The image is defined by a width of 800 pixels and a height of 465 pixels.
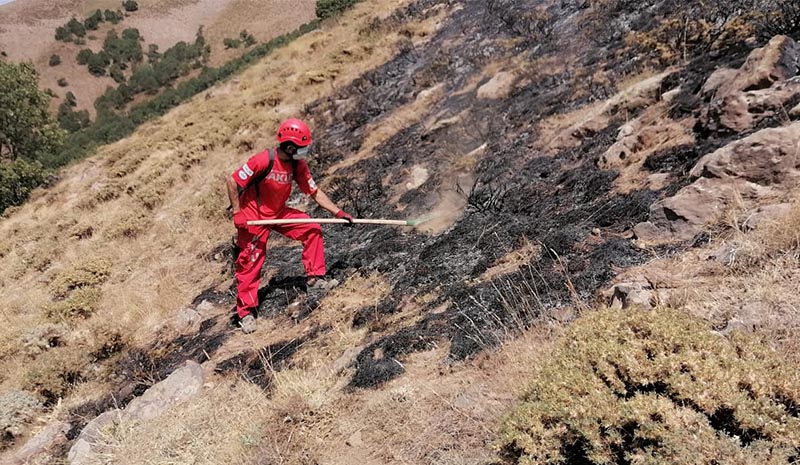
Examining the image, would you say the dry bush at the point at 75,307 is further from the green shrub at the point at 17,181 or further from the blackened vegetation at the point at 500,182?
the green shrub at the point at 17,181

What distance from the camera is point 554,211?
480 centimetres

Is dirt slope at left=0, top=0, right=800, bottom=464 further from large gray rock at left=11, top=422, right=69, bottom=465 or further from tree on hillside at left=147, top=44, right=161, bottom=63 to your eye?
tree on hillside at left=147, top=44, right=161, bottom=63

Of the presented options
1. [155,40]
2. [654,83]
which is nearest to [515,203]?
[654,83]

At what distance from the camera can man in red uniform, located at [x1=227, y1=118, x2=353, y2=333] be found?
4.73 m

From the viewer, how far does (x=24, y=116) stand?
20016 millimetres

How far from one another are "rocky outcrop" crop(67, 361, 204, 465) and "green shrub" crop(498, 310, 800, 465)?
118 inches

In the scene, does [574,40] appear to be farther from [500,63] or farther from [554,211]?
[554,211]

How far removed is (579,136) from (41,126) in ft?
74.0

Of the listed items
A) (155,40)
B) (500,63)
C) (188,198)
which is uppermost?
(155,40)

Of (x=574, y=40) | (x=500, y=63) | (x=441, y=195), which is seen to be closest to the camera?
(x=441, y=195)

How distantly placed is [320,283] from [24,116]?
2073 cm

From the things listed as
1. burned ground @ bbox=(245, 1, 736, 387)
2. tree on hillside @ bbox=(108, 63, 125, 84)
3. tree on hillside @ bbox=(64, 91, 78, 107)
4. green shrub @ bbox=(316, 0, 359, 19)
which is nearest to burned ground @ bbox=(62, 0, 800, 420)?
burned ground @ bbox=(245, 1, 736, 387)

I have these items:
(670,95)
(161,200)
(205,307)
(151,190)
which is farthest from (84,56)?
(670,95)

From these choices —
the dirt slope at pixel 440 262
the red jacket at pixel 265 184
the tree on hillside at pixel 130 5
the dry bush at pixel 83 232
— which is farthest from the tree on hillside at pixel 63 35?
the red jacket at pixel 265 184
